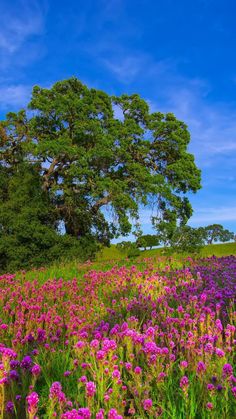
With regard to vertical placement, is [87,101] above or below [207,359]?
above

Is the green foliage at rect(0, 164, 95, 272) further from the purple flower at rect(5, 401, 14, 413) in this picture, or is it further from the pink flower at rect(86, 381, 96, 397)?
the pink flower at rect(86, 381, 96, 397)

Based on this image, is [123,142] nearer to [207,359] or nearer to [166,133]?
[166,133]

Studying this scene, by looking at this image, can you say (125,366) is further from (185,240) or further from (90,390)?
(185,240)

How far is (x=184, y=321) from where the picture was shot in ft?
15.4

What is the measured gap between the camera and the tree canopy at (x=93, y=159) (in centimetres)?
2386

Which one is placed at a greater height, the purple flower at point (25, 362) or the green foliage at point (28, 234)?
the green foliage at point (28, 234)

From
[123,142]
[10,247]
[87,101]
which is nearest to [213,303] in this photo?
[10,247]

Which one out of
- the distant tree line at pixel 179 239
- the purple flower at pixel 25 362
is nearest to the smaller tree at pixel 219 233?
the distant tree line at pixel 179 239

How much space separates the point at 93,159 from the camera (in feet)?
82.3

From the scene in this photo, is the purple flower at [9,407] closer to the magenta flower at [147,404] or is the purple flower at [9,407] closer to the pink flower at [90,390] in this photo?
the pink flower at [90,390]

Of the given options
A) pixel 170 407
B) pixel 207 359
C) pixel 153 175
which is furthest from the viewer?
pixel 153 175

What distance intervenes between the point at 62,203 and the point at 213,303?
21257 mm

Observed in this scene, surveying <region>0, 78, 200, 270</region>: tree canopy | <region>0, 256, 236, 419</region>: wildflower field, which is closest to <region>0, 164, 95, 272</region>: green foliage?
<region>0, 78, 200, 270</region>: tree canopy

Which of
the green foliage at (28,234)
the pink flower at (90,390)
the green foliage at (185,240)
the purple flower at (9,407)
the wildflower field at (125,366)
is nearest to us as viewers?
the pink flower at (90,390)
